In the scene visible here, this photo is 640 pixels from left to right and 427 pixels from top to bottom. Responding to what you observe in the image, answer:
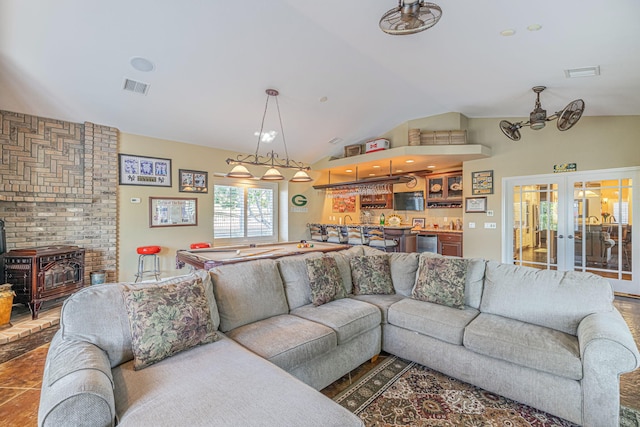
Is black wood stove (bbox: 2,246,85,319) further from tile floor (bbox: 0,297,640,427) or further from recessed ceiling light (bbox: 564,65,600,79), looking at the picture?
recessed ceiling light (bbox: 564,65,600,79)

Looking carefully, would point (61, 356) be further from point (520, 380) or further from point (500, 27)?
point (500, 27)

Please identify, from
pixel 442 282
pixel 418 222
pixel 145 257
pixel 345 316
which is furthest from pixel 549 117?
pixel 145 257

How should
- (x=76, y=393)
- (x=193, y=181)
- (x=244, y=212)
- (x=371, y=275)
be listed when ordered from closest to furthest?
1. (x=76, y=393)
2. (x=371, y=275)
3. (x=193, y=181)
4. (x=244, y=212)

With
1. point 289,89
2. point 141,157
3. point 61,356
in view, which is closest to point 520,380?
point 61,356

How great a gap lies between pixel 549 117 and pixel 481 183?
2226mm

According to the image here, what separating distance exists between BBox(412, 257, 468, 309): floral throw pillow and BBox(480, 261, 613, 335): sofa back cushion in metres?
0.23

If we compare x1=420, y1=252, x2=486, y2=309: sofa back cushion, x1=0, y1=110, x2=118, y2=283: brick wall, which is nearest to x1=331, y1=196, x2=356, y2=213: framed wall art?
x1=0, y1=110, x2=118, y2=283: brick wall

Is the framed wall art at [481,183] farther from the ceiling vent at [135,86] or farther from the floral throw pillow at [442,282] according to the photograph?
the ceiling vent at [135,86]

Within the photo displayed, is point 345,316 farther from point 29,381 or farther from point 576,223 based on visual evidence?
point 576,223

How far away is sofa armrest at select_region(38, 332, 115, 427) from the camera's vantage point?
122 cm

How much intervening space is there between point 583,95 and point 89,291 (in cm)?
596

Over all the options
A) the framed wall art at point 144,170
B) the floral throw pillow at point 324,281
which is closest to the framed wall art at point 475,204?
the floral throw pillow at point 324,281

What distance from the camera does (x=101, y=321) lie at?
1853mm

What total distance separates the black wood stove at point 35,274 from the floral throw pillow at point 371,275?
3979 millimetres
